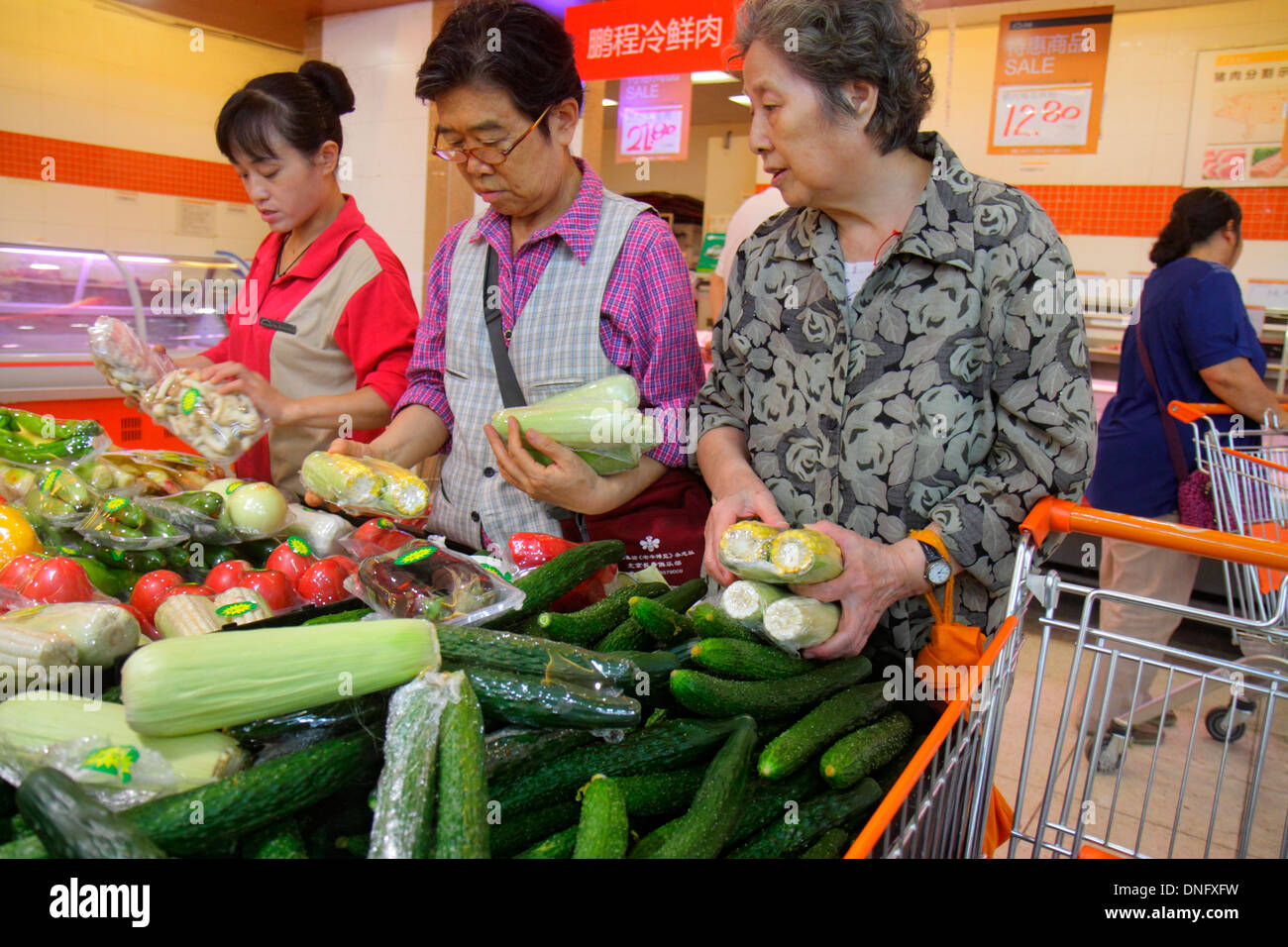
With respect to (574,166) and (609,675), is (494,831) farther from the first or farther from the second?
(574,166)

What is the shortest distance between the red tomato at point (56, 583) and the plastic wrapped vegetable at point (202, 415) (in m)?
0.62

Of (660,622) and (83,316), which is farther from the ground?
(83,316)

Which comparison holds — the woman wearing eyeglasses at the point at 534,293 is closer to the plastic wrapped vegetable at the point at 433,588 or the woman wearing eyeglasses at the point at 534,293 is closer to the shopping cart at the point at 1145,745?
the plastic wrapped vegetable at the point at 433,588

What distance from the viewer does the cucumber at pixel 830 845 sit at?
1.16 m

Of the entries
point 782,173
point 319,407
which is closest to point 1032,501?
point 782,173

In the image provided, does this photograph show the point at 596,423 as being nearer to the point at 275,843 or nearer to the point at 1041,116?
the point at 275,843

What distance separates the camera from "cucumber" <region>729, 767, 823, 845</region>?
1203 millimetres

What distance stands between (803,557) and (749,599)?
0.12 metres

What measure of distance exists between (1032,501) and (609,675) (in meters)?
0.84

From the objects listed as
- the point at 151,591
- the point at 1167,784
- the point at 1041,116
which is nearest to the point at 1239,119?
the point at 1041,116

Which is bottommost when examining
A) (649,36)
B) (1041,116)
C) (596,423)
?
(596,423)

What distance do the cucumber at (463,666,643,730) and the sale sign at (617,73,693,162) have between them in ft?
16.1

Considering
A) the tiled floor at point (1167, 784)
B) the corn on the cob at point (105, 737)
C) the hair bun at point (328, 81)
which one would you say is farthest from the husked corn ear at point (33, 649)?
the tiled floor at point (1167, 784)

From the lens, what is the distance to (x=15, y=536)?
1877mm
